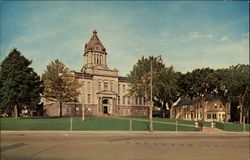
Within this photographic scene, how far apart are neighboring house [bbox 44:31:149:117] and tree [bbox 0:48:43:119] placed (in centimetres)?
69

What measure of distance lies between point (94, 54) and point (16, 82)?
1.34 meters

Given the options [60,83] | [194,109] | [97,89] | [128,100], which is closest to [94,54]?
[97,89]

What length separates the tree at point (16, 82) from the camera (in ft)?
14.3

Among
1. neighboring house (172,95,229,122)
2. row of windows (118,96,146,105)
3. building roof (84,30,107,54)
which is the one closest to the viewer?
building roof (84,30,107,54)

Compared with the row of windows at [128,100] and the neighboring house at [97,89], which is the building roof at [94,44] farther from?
the row of windows at [128,100]

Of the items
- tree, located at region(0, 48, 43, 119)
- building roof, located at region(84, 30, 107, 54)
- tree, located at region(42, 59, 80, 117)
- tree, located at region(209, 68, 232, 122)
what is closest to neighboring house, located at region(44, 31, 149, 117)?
building roof, located at region(84, 30, 107, 54)

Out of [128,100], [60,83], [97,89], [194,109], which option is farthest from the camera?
[194,109]

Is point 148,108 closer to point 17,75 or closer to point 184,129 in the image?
point 17,75

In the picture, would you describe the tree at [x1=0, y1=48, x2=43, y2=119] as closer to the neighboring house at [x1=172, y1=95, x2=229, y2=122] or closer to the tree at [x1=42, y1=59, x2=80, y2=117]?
the tree at [x1=42, y1=59, x2=80, y2=117]

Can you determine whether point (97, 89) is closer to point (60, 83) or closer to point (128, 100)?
point (128, 100)

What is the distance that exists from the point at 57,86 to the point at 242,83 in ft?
23.0

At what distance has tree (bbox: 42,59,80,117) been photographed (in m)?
5.08

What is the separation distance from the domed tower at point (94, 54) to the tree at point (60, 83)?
1.34 feet

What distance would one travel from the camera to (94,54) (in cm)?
476
